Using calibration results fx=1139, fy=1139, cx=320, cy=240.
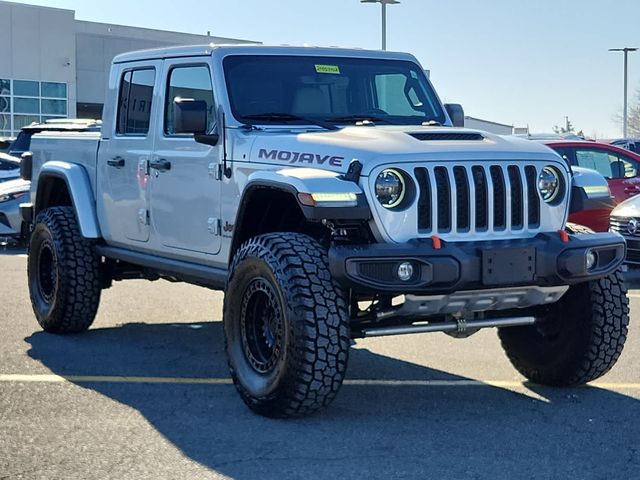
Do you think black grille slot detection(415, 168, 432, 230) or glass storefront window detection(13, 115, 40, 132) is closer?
black grille slot detection(415, 168, 432, 230)

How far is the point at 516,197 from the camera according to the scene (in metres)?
6.13

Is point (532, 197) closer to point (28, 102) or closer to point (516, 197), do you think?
point (516, 197)

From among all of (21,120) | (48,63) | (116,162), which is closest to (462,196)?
(116,162)

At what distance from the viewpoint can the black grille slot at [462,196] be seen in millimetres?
5957

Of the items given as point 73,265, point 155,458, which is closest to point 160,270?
point 73,265

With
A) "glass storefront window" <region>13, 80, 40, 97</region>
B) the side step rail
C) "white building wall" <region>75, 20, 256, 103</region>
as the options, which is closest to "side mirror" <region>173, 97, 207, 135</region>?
the side step rail

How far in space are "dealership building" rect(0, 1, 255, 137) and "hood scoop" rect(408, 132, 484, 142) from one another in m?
39.2

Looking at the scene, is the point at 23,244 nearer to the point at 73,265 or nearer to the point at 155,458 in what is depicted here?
the point at 73,265

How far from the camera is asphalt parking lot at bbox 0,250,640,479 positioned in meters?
5.14

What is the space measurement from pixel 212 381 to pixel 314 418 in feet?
3.93

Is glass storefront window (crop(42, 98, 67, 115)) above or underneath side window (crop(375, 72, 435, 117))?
above

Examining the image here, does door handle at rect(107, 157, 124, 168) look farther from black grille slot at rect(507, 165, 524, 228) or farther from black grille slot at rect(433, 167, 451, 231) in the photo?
black grille slot at rect(507, 165, 524, 228)

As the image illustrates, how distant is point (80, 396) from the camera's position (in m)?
6.52

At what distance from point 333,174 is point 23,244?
11.7 metres
